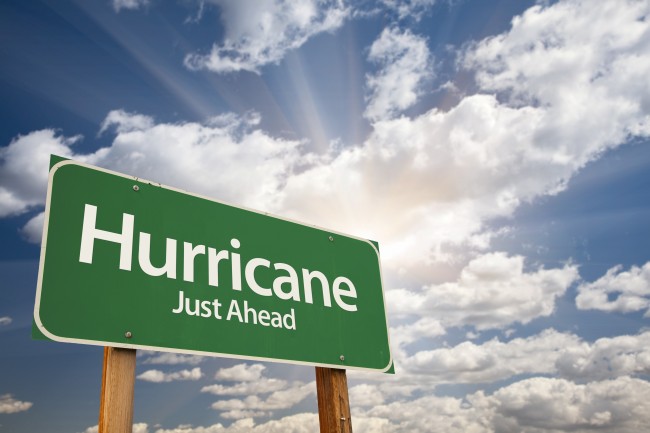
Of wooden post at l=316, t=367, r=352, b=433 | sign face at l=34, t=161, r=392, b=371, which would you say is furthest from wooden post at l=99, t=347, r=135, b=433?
wooden post at l=316, t=367, r=352, b=433

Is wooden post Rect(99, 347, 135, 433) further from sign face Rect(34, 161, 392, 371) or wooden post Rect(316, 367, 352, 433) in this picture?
wooden post Rect(316, 367, 352, 433)

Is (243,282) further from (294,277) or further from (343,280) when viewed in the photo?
(343,280)

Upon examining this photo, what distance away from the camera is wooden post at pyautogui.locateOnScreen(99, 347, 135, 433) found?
9.04ft

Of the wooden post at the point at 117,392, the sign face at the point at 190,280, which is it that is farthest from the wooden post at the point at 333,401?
the wooden post at the point at 117,392

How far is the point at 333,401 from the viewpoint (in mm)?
3869

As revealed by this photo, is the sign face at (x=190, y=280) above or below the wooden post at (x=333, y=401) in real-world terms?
above

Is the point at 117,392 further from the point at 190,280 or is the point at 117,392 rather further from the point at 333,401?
the point at 333,401

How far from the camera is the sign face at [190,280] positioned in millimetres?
2922

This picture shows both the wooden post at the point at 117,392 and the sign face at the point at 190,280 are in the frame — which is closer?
the wooden post at the point at 117,392

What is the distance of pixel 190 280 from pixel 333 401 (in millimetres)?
1420

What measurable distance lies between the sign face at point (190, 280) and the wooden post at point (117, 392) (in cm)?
10

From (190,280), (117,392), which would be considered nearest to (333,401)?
(190,280)

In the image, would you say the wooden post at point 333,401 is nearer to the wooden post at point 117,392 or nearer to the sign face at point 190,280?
the sign face at point 190,280

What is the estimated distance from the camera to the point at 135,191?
340cm
